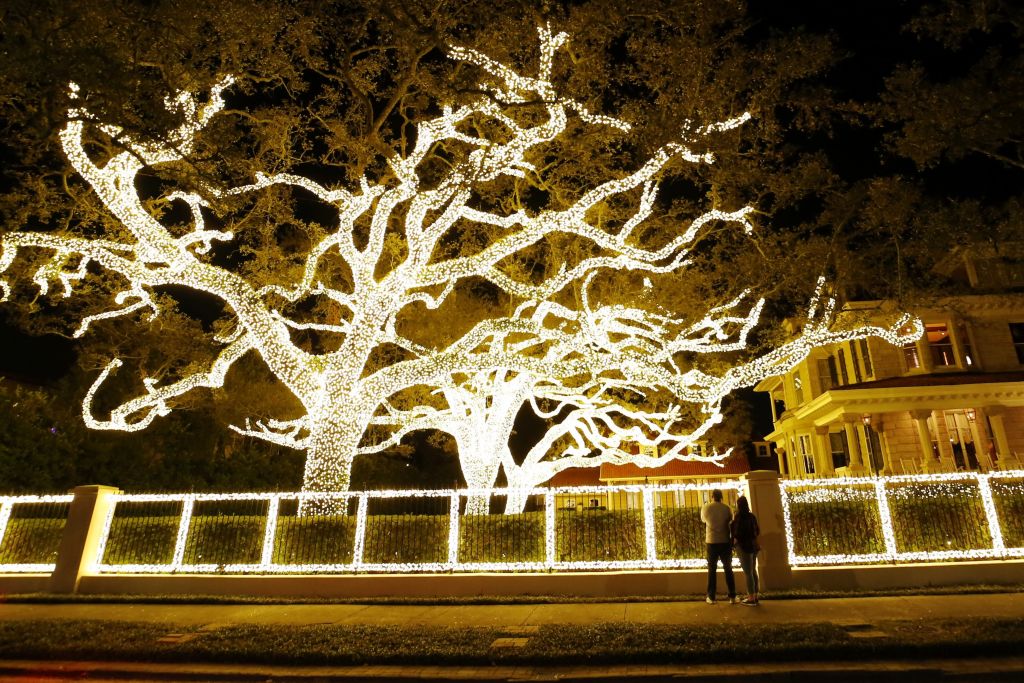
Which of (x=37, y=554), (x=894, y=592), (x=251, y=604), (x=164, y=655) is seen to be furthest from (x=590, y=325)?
(x=37, y=554)

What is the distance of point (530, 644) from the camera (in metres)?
6.91

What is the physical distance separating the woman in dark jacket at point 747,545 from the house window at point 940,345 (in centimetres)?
1909


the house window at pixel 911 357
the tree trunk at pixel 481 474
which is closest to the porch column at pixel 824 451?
the house window at pixel 911 357

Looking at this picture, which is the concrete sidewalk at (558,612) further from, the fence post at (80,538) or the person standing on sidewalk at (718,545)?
the fence post at (80,538)

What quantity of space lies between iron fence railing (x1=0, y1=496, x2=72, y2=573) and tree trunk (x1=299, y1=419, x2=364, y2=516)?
4.60 m

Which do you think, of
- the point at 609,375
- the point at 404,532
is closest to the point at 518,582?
the point at 404,532

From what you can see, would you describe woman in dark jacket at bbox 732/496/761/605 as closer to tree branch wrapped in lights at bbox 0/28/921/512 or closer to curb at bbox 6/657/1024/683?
curb at bbox 6/657/1024/683

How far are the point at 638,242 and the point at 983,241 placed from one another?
729 cm

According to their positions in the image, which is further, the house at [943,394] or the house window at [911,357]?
the house window at [911,357]

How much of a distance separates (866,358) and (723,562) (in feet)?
64.6

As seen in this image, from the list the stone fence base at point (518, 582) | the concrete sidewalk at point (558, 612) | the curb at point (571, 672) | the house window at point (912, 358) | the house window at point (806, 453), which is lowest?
the curb at point (571, 672)

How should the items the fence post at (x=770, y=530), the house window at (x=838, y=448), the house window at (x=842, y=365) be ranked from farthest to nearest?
the house window at (x=838, y=448) → the house window at (x=842, y=365) → the fence post at (x=770, y=530)

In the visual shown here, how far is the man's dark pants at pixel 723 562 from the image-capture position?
357 inches

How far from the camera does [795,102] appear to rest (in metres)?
12.6
